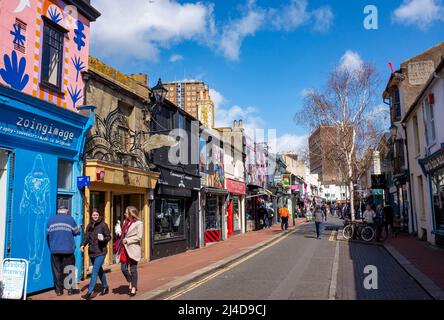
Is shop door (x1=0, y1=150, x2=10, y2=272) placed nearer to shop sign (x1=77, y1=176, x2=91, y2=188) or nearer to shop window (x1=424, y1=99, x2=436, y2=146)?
shop sign (x1=77, y1=176, x2=91, y2=188)

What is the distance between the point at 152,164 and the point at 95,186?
3.49 meters

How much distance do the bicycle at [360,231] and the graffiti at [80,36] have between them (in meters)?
14.9

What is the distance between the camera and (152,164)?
1484 centimetres

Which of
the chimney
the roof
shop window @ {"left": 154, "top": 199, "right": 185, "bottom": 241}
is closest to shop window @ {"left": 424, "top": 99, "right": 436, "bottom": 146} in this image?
the roof

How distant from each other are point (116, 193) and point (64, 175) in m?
3.30

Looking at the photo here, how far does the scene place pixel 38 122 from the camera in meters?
9.15

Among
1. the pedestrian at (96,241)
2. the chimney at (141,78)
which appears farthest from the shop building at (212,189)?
the pedestrian at (96,241)

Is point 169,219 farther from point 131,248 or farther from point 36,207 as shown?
point 131,248

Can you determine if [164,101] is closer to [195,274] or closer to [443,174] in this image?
[195,274]

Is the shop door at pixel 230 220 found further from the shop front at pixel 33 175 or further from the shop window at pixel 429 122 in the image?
the shop front at pixel 33 175

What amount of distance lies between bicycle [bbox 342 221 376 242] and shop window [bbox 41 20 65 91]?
49.8 ft

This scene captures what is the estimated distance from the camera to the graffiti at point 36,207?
8805mm

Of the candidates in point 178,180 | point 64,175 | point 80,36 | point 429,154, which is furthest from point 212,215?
point 80,36
